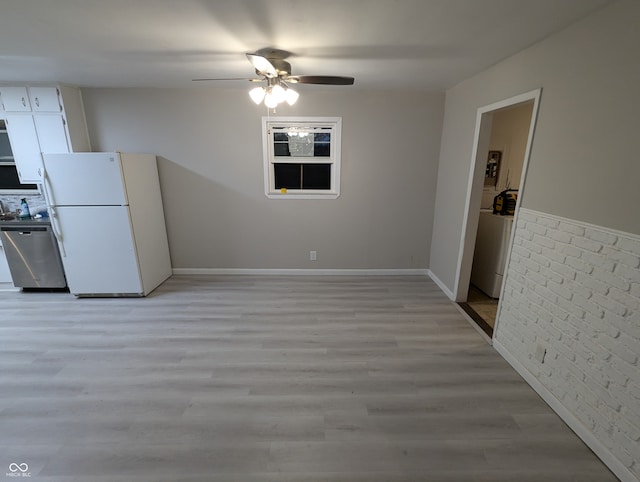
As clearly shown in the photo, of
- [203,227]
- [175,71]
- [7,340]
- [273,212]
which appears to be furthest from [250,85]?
[7,340]

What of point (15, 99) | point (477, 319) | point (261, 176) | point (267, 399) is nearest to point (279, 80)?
point (261, 176)

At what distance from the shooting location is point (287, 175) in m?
3.88

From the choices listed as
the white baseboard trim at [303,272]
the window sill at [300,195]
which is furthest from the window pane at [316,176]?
the white baseboard trim at [303,272]

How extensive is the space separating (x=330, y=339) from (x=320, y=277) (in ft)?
4.87

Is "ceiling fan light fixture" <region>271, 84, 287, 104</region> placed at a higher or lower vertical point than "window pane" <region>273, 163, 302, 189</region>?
higher

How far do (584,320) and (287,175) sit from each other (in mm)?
3350

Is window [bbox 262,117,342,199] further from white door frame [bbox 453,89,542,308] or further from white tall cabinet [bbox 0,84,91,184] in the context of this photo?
white tall cabinet [bbox 0,84,91,184]

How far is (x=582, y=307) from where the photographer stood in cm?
166

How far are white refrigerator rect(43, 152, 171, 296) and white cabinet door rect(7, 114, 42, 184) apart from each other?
64cm

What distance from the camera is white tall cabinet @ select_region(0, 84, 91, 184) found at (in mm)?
3197

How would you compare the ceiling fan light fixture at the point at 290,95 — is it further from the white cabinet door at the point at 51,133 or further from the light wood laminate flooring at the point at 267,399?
the white cabinet door at the point at 51,133

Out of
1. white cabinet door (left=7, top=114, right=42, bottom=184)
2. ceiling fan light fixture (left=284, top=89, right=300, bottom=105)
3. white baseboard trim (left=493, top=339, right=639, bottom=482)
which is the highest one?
ceiling fan light fixture (left=284, top=89, right=300, bottom=105)

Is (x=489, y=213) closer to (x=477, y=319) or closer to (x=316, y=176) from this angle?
(x=477, y=319)

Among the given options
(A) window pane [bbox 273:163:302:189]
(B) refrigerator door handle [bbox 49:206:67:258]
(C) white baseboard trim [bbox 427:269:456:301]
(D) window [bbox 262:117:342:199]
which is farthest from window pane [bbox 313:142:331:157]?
(B) refrigerator door handle [bbox 49:206:67:258]
